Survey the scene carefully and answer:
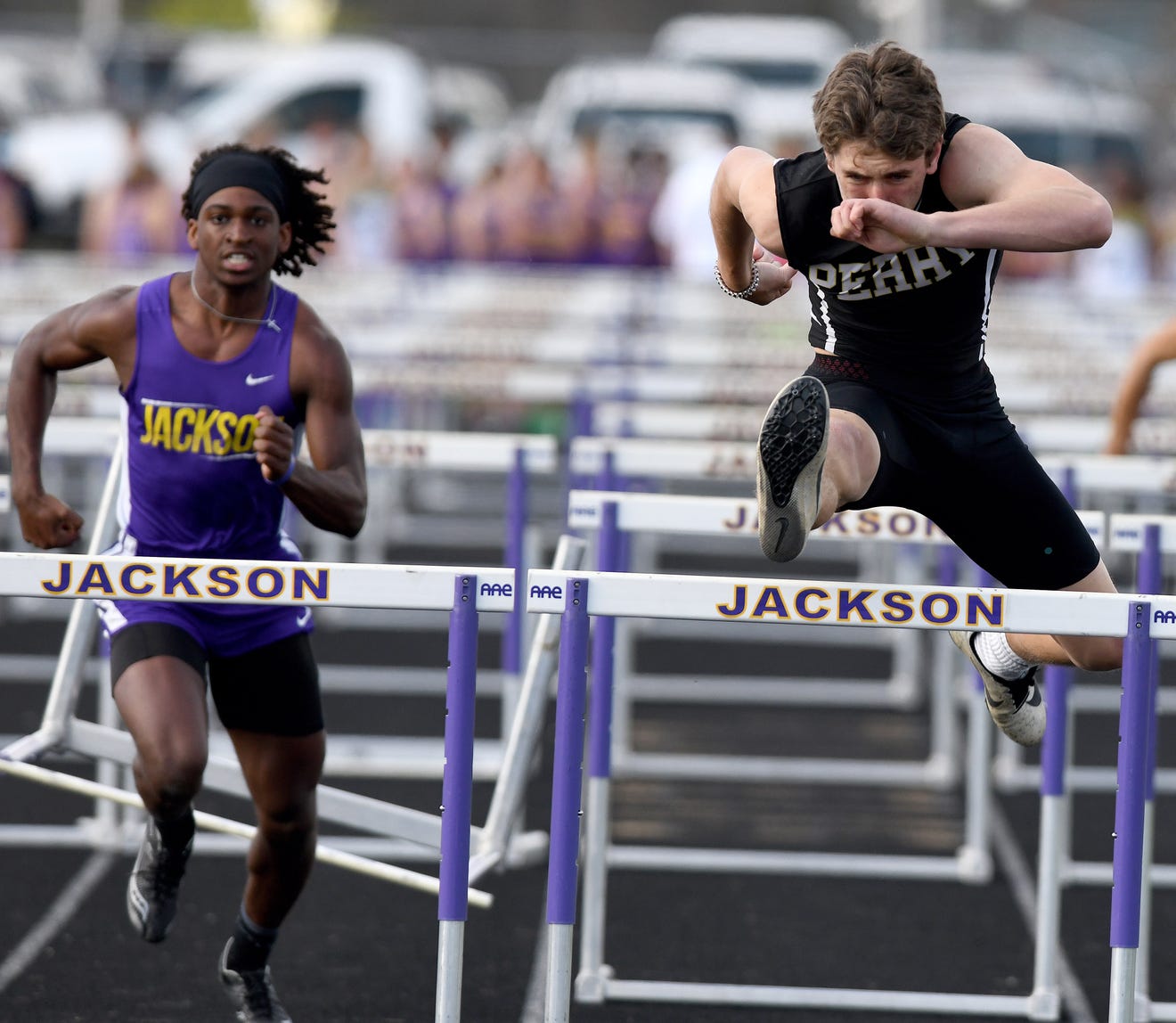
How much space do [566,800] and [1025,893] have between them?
316 centimetres

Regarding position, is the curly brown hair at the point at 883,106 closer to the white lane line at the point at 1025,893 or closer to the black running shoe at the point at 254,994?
the black running shoe at the point at 254,994

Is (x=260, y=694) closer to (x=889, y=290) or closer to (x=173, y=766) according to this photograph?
(x=173, y=766)

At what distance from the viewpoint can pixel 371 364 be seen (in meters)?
9.58

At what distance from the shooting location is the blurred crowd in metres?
15.3

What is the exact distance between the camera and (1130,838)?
3.83 meters

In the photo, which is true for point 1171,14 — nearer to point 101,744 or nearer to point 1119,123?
point 1119,123

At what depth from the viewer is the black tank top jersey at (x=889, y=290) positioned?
4266 mm

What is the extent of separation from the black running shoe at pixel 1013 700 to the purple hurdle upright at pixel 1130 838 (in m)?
0.91

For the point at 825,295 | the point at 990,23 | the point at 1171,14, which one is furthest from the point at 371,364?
the point at 990,23

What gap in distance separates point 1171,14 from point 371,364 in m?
30.9

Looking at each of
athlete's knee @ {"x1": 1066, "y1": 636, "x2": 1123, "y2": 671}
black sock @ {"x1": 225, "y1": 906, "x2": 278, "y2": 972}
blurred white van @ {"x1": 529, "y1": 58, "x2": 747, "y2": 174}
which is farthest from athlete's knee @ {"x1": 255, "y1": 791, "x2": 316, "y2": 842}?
blurred white van @ {"x1": 529, "y1": 58, "x2": 747, "y2": 174}

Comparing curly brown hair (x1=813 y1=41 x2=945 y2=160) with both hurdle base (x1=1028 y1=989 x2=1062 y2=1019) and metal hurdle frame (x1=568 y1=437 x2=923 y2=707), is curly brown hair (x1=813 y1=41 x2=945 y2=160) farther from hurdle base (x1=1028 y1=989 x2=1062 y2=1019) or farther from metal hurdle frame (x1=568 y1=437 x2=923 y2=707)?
hurdle base (x1=1028 y1=989 x2=1062 y2=1019)

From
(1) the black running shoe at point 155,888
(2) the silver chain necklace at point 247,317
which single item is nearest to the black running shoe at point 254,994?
Result: (1) the black running shoe at point 155,888

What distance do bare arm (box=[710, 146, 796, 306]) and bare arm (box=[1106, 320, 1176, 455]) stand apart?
1739 millimetres
